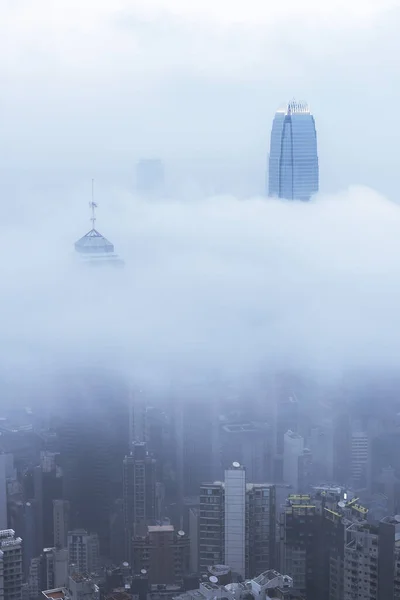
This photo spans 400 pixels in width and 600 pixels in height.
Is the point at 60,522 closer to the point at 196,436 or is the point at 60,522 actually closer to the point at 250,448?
the point at 196,436

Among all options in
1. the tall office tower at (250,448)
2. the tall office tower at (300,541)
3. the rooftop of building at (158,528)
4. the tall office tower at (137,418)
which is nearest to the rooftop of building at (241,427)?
the tall office tower at (250,448)

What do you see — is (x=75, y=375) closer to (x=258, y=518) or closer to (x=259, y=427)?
(x=259, y=427)

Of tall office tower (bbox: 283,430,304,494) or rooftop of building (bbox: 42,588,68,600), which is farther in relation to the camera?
tall office tower (bbox: 283,430,304,494)

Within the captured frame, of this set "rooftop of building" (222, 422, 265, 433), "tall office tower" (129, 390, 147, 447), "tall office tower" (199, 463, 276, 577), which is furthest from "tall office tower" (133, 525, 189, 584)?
"rooftop of building" (222, 422, 265, 433)

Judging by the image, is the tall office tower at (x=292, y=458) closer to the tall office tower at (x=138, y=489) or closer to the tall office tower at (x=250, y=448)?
the tall office tower at (x=250, y=448)

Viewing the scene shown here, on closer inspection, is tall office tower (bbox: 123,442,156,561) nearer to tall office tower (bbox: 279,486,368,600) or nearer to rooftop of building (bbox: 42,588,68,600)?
rooftop of building (bbox: 42,588,68,600)

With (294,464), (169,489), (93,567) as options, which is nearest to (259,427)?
(294,464)
